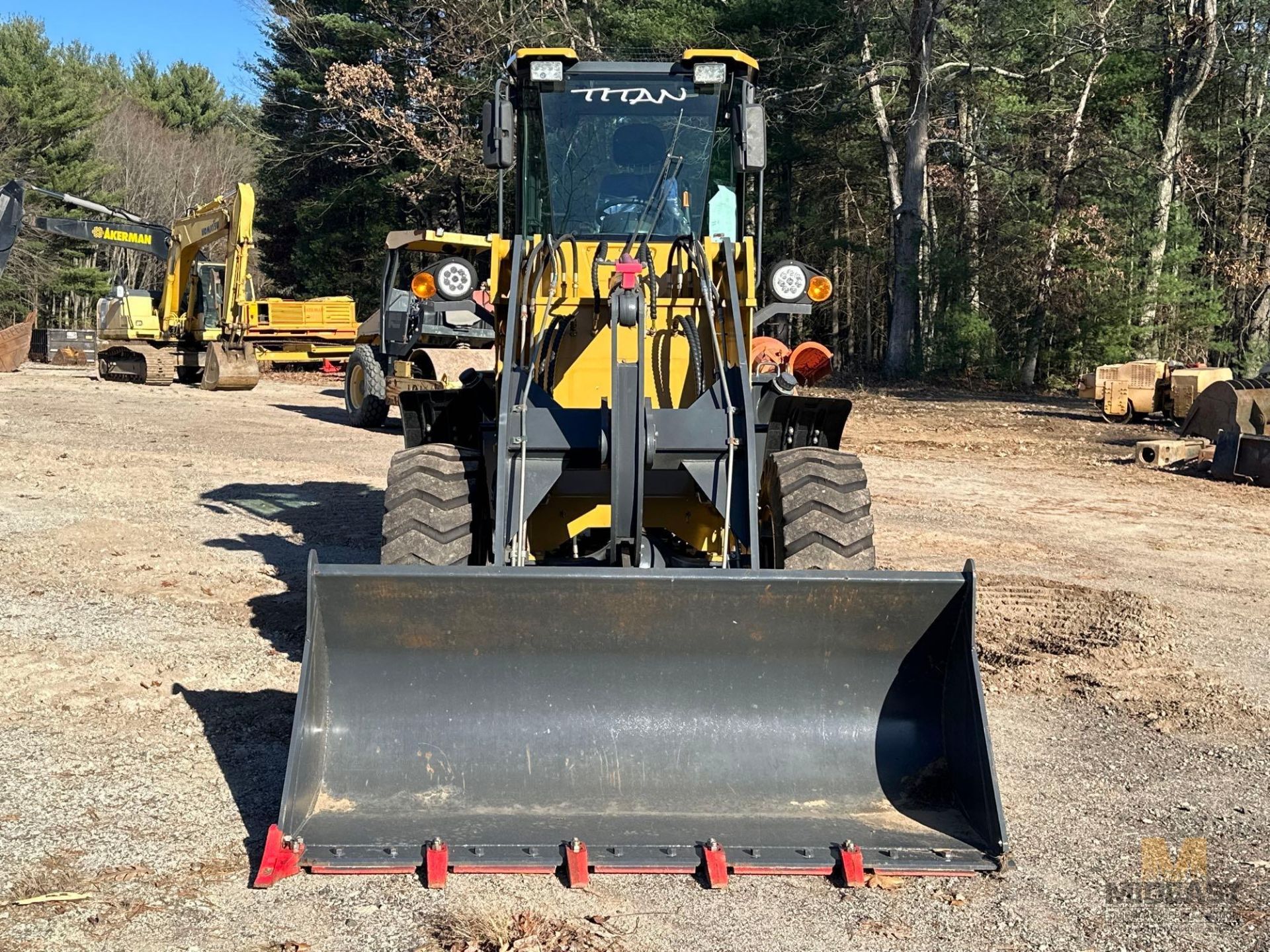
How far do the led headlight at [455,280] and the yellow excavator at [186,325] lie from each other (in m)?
18.5

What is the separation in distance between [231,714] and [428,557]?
1080 mm

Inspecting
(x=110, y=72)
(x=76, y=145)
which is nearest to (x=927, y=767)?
(x=76, y=145)

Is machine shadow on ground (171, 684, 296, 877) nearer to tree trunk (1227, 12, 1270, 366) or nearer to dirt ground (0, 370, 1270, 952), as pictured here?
dirt ground (0, 370, 1270, 952)

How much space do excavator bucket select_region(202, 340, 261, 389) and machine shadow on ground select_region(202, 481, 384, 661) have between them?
12.2 m

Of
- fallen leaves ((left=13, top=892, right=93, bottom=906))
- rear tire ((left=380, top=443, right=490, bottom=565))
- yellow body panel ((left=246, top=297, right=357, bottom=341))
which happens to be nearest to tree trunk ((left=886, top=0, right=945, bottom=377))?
yellow body panel ((left=246, top=297, right=357, bottom=341))

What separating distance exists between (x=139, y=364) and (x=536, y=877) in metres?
24.5

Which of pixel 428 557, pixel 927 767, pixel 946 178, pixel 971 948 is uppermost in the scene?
pixel 946 178

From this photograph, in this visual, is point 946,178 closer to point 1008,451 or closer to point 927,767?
point 1008,451

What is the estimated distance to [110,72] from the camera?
5962 cm

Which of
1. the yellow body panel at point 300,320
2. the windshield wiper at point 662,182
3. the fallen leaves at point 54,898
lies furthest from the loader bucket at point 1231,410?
the yellow body panel at point 300,320

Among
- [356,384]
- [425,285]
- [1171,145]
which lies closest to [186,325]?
[356,384]

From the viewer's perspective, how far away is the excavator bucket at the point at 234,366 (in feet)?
79.4

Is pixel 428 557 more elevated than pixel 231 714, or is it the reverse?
pixel 428 557
